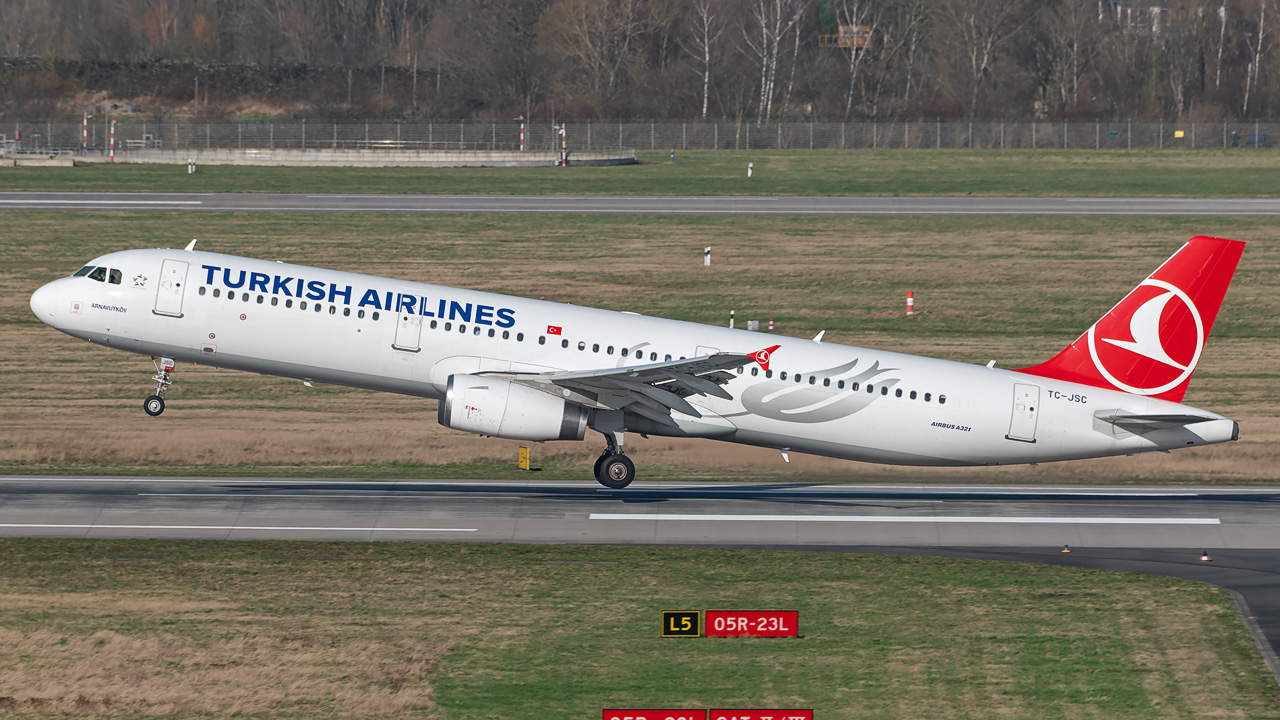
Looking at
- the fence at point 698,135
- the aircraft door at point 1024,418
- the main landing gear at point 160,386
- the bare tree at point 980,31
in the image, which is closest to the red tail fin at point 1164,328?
the aircraft door at point 1024,418

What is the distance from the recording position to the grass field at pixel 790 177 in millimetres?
90812

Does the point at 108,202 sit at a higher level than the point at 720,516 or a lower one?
higher

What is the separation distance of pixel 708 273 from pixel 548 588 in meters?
38.4

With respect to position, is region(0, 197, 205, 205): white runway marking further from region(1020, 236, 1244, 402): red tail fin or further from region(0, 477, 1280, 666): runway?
region(1020, 236, 1244, 402): red tail fin

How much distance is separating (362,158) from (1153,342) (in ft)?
261

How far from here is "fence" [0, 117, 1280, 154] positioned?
119750 mm

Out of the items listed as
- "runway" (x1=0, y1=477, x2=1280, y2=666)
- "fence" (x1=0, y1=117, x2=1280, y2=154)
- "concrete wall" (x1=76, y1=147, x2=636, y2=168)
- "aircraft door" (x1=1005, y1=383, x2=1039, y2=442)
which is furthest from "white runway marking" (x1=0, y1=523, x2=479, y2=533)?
"fence" (x1=0, y1=117, x2=1280, y2=154)

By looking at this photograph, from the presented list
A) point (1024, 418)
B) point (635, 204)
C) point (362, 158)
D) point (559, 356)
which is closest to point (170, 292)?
point (559, 356)

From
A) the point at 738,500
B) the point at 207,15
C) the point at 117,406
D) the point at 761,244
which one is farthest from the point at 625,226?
the point at 207,15

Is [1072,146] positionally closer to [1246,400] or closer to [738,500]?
[1246,400]

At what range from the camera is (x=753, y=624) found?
26031 mm

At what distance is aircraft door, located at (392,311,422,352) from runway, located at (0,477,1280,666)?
414 centimetres

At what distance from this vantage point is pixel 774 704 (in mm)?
22375

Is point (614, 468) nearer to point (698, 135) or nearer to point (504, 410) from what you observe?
point (504, 410)
